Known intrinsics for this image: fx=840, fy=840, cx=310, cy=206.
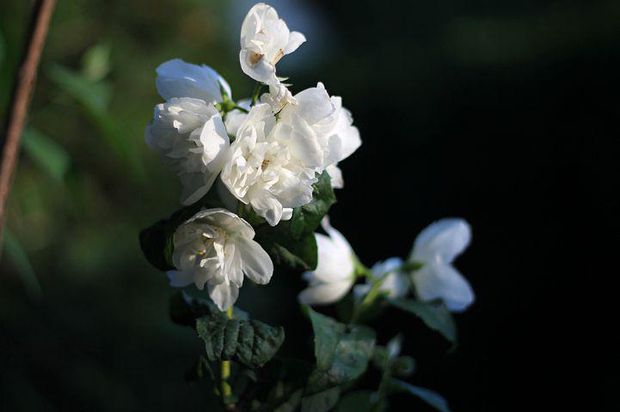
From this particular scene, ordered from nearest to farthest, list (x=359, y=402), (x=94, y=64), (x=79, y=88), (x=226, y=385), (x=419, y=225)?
(x=226, y=385) < (x=359, y=402) < (x=79, y=88) < (x=94, y=64) < (x=419, y=225)

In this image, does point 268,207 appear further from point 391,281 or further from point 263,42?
point 391,281

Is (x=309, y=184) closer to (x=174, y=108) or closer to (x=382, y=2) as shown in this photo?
(x=174, y=108)

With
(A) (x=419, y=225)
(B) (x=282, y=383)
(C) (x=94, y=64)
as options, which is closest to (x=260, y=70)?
(B) (x=282, y=383)

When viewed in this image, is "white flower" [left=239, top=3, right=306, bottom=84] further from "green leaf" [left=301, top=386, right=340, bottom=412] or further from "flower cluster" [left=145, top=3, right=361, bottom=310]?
"green leaf" [left=301, top=386, right=340, bottom=412]

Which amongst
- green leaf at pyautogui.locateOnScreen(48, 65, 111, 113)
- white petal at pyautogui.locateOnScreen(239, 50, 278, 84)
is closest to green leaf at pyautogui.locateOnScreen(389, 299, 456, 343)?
white petal at pyautogui.locateOnScreen(239, 50, 278, 84)

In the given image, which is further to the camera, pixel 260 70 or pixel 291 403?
pixel 291 403

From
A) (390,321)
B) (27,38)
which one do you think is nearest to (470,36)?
(390,321)
